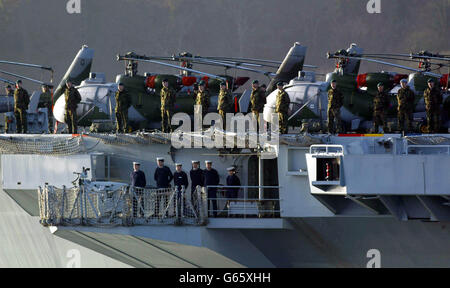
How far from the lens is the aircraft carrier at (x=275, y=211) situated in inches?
698

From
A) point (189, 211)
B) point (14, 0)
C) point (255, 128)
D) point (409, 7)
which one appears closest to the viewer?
point (189, 211)

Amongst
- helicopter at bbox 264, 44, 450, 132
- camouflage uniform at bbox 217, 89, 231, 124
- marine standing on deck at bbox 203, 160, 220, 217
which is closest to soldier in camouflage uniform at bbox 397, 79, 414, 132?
helicopter at bbox 264, 44, 450, 132

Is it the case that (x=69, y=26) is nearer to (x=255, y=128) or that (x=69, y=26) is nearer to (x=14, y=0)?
(x=14, y=0)

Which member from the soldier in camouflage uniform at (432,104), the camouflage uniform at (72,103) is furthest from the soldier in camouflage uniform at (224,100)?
the soldier in camouflage uniform at (432,104)

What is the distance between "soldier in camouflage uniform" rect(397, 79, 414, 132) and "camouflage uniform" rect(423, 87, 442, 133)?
0.40 metres

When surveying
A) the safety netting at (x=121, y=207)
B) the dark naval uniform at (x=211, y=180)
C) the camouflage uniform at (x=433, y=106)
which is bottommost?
the safety netting at (x=121, y=207)

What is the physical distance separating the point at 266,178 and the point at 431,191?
17.5ft

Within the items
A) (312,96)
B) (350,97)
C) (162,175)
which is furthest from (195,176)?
(350,97)

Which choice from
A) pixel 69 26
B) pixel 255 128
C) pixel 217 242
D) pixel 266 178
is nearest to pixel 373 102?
pixel 255 128

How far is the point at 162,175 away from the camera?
2031cm

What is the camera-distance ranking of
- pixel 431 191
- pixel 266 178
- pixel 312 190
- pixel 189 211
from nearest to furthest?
pixel 431 191 < pixel 312 190 < pixel 189 211 < pixel 266 178

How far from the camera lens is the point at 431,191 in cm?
1661

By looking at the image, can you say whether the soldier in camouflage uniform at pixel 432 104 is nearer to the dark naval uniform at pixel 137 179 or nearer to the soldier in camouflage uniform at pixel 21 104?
the dark naval uniform at pixel 137 179

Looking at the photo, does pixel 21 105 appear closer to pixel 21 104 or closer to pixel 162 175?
pixel 21 104
